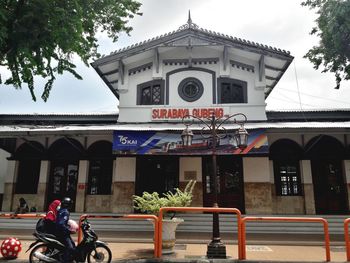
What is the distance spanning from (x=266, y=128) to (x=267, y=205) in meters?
3.56

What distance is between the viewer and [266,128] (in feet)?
41.3

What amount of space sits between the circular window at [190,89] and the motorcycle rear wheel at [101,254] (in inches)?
362

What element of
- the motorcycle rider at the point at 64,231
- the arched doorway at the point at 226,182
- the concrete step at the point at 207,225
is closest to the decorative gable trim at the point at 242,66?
the arched doorway at the point at 226,182

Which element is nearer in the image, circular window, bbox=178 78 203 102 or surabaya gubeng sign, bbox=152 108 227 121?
surabaya gubeng sign, bbox=152 108 227 121

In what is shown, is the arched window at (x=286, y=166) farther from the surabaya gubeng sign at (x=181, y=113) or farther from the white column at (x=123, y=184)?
the white column at (x=123, y=184)

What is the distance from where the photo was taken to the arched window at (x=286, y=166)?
48.2 ft

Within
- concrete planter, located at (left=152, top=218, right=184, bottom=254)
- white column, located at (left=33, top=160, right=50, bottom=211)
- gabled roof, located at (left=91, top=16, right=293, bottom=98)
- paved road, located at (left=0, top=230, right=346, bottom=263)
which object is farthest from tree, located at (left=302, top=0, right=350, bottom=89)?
white column, located at (left=33, top=160, right=50, bottom=211)

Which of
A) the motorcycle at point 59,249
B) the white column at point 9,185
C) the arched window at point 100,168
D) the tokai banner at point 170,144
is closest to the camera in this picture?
the motorcycle at point 59,249

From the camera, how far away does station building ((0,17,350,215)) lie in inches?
561

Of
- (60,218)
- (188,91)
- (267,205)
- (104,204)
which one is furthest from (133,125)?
(60,218)

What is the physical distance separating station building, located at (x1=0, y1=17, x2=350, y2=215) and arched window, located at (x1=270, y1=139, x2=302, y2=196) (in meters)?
0.05

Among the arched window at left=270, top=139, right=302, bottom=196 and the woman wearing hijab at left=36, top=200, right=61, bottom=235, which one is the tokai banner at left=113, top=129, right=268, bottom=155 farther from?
the woman wearing hijab at left=36, top=200, right=61, bottom=235

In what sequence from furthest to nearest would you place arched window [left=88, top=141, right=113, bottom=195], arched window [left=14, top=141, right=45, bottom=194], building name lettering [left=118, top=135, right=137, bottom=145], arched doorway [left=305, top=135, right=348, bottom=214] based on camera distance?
arched window [left=14, top=141, right=45, bottom=194], arched window [left=88, top=141, right=113, bottom=195], arched doorway [left=305, top=135, right=348, bottom=214], building name lettering [left=118, top=135, right=137, bottom=145]

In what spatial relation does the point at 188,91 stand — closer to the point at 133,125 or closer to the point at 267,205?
the point at 133,125
